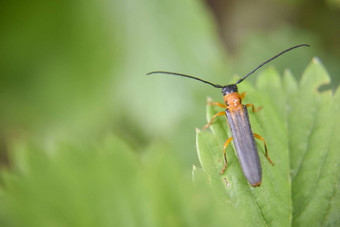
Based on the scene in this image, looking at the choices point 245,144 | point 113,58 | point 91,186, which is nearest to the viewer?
point 245,144

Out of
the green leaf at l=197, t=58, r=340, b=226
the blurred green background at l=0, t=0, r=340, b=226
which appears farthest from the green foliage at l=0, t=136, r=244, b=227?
the blurred green background at l=0, t=0, r=340, b=226

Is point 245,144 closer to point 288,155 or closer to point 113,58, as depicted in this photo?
point 288,155

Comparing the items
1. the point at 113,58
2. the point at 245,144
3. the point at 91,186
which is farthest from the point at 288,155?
the point at 113,58

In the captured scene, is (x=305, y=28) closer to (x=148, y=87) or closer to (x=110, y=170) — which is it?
(x=148, y=87)

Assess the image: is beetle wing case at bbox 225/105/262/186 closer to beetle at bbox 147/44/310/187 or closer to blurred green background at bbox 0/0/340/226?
beetle at bbox 147/44/310/187

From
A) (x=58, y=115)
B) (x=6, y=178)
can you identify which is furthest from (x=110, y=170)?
(x=58, y=115)

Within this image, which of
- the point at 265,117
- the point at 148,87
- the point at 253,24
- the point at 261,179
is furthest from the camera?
the point at 253,24
